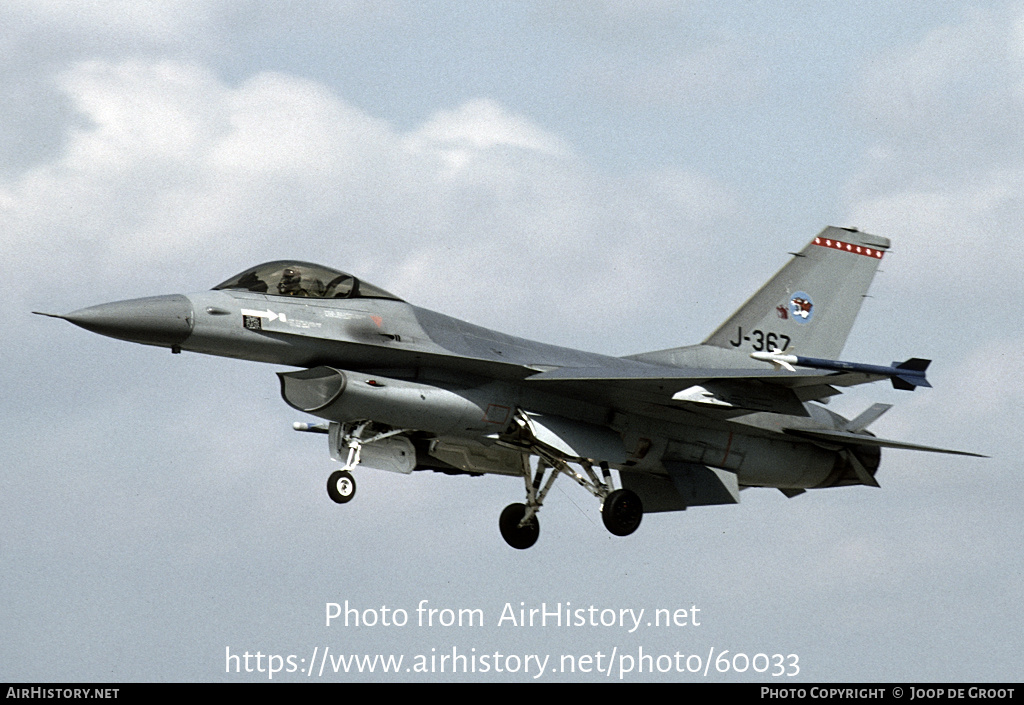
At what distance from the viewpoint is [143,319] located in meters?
17.3

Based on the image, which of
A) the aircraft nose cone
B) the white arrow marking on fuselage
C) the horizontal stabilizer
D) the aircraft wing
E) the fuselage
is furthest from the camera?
the horizontal stabilizer

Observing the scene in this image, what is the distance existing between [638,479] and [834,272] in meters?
5.03

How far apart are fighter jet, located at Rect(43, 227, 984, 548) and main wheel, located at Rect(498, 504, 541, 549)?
21 millimetres

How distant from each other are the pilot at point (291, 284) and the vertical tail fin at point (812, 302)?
7250 mm

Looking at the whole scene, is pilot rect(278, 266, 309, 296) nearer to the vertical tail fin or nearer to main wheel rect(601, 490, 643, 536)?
main wheel rect(601, 490, 643, 536)

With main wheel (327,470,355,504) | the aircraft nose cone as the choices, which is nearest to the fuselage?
the aircraft nose cone

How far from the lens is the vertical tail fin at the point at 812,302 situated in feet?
76.2

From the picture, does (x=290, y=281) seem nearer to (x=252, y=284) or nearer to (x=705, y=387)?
(x=252, y=284)

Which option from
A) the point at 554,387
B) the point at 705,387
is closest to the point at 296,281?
the point at 554,387

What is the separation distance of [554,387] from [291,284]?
3836mm

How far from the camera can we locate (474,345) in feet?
64.6

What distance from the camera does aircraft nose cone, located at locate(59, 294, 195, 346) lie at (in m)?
17.2

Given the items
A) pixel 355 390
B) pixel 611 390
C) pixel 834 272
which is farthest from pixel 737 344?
pixel 355 390

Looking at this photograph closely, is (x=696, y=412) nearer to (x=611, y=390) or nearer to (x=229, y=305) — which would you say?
(x=611, y=390)
